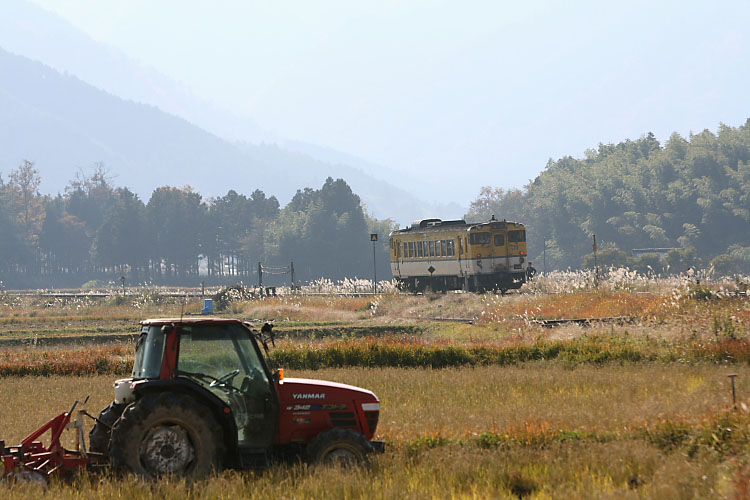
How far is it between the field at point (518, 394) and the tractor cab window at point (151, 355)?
117 cm

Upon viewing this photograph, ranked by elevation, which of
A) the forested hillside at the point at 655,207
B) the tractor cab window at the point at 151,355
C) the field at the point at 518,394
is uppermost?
the forested hillside at the point at 655,207

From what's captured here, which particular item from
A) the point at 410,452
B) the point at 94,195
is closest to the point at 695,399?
the point at 410,452

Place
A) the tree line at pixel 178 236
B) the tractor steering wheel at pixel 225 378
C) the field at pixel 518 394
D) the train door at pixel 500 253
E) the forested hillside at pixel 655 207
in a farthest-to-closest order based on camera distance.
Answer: the tree line at pixel 178 236 < the forested hillside at pixel 655 207 < the train door at pixel 500 253 < the tractor steering wheel at pixel 225 378 < the field at pixel 518 394

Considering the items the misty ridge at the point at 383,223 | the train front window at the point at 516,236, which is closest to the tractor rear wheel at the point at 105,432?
the train front window at the point at 516,236

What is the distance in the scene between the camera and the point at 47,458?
10.4m

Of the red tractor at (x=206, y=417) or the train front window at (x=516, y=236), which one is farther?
the train front window at (x=516, y=236)

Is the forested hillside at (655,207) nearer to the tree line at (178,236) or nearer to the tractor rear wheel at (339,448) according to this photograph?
the tree line at (178,236)

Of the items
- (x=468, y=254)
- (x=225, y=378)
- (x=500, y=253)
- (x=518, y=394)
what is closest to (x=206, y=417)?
(x=225, y=378)

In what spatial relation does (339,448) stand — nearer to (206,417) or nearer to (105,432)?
(206,417)

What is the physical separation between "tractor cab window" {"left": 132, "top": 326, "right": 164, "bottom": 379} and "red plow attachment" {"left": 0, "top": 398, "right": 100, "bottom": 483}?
29.8 inches

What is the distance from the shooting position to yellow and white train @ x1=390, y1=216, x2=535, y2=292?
4634 centimetres

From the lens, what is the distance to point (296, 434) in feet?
36.0

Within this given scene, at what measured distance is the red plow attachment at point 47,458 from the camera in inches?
396

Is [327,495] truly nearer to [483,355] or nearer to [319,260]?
[483,355]
